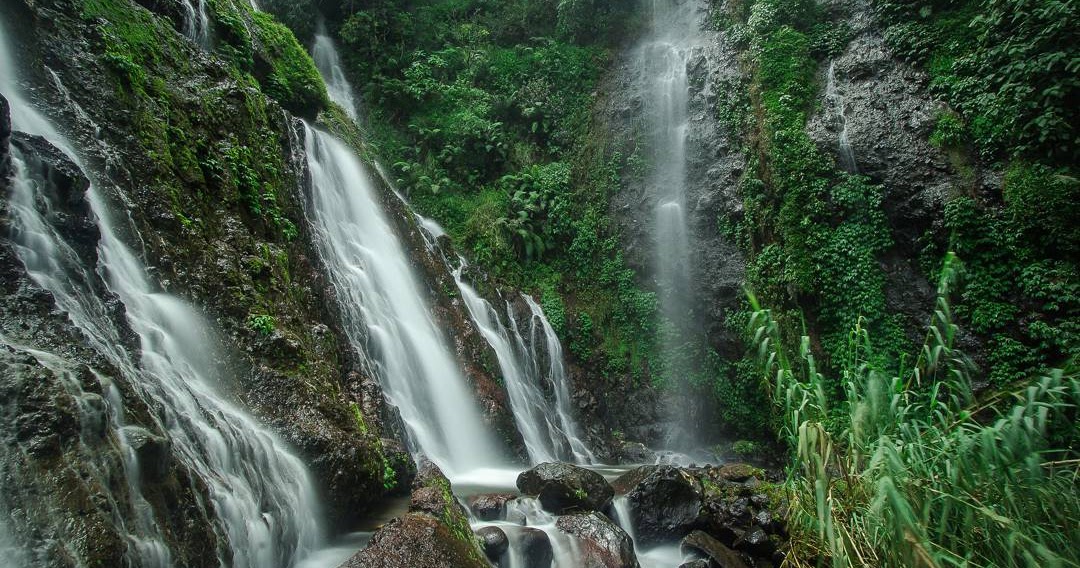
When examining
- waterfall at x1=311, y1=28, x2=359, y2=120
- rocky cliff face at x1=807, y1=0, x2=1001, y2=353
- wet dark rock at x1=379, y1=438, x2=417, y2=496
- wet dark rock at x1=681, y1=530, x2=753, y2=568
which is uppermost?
waterfall at x1=311, y1=28, x2=359, y2=120

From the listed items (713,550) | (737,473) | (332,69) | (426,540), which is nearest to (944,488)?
(426,540)

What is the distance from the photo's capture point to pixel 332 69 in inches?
629

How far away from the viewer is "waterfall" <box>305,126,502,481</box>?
25.1 ft

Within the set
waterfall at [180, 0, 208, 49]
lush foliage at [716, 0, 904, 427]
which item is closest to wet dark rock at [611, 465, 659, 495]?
lush foliage at [716, 0, 904, 427]

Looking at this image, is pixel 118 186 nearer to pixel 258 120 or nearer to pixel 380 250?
pixel 258 120

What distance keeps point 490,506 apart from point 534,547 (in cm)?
89

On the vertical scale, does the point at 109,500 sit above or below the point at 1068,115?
below

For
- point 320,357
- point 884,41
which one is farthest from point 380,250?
point 884,41

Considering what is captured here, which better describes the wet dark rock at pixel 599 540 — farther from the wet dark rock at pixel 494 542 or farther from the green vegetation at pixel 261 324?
the green vegetation at pixel 261 324

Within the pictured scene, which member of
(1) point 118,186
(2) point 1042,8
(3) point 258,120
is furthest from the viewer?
(2) point 1042,8

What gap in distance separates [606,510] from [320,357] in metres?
3.60

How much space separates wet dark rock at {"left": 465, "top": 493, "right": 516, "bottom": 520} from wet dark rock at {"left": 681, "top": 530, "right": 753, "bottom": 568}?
1907mm

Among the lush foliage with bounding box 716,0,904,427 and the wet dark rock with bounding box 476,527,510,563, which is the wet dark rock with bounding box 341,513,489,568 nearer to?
the wet dark rock with bounding box 476,527,510,563

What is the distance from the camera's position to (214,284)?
18.1ft
